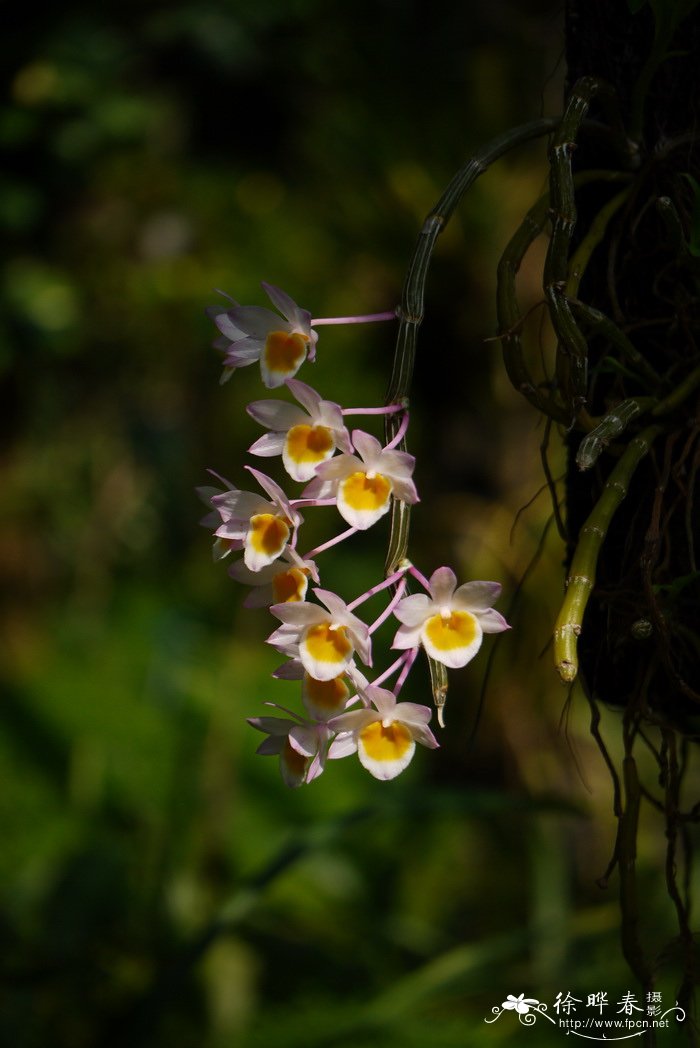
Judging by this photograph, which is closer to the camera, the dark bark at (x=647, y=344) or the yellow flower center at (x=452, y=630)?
the yellow flower center at (x=452, y=630)

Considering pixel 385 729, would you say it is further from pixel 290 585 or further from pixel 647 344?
pixel 647 344

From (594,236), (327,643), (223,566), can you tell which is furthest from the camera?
(223,566)

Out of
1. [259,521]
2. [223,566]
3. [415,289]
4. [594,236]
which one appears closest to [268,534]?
[259,521]

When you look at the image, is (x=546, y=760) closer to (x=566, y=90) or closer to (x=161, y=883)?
(x=161, y=883)

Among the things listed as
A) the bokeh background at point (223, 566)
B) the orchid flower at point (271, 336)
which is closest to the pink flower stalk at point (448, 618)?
the orchid flower at point (271, 336)

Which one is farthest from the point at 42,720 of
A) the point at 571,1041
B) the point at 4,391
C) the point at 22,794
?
the point at 571,1041

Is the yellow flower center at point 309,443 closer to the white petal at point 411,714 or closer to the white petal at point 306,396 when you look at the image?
the white petal at point 306,396
